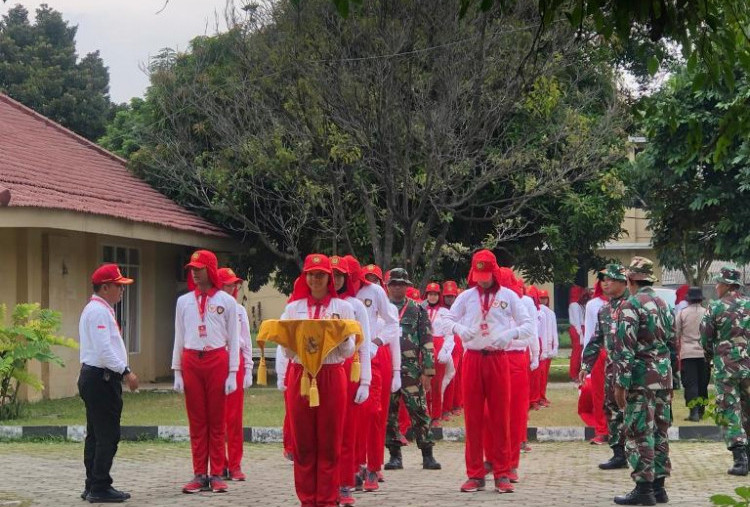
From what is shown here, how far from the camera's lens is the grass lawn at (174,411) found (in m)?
16.4

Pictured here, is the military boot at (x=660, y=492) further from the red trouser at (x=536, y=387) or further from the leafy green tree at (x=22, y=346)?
the leafy green tree at (x=22, y=346)

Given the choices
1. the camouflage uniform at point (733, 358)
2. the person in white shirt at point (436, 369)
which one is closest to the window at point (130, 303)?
the person in white shirt at point (436, 369)

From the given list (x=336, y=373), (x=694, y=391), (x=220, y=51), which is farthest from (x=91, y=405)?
(x=220, y=51)

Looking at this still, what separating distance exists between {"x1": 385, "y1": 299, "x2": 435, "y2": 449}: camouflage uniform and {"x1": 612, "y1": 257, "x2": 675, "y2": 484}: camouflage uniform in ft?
9.74

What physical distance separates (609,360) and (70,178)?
1234 centimetres

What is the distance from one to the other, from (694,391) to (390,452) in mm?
6276

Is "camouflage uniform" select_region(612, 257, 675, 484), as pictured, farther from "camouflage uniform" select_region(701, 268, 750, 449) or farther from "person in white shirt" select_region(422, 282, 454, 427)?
"person in white shirt" select_region(422, 282, 454, 427)

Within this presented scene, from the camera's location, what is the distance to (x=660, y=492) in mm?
9945

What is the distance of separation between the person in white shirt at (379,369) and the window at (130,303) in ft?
40.1

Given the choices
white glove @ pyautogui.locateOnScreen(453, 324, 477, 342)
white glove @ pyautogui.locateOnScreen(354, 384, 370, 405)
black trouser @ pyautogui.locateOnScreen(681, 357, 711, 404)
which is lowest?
black trouser @ pyautogui.locateOnScreen(681, 357, 711, 404)

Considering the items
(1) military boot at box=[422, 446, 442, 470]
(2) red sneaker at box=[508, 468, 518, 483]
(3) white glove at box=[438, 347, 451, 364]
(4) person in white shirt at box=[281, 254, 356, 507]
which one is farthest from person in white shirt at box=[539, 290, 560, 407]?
(4) person in white shirt at box=[281, 254, 356, 507]

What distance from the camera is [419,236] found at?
69.2ft

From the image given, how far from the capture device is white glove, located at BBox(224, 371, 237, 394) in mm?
10633

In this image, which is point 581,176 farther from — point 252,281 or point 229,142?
point 252,281
